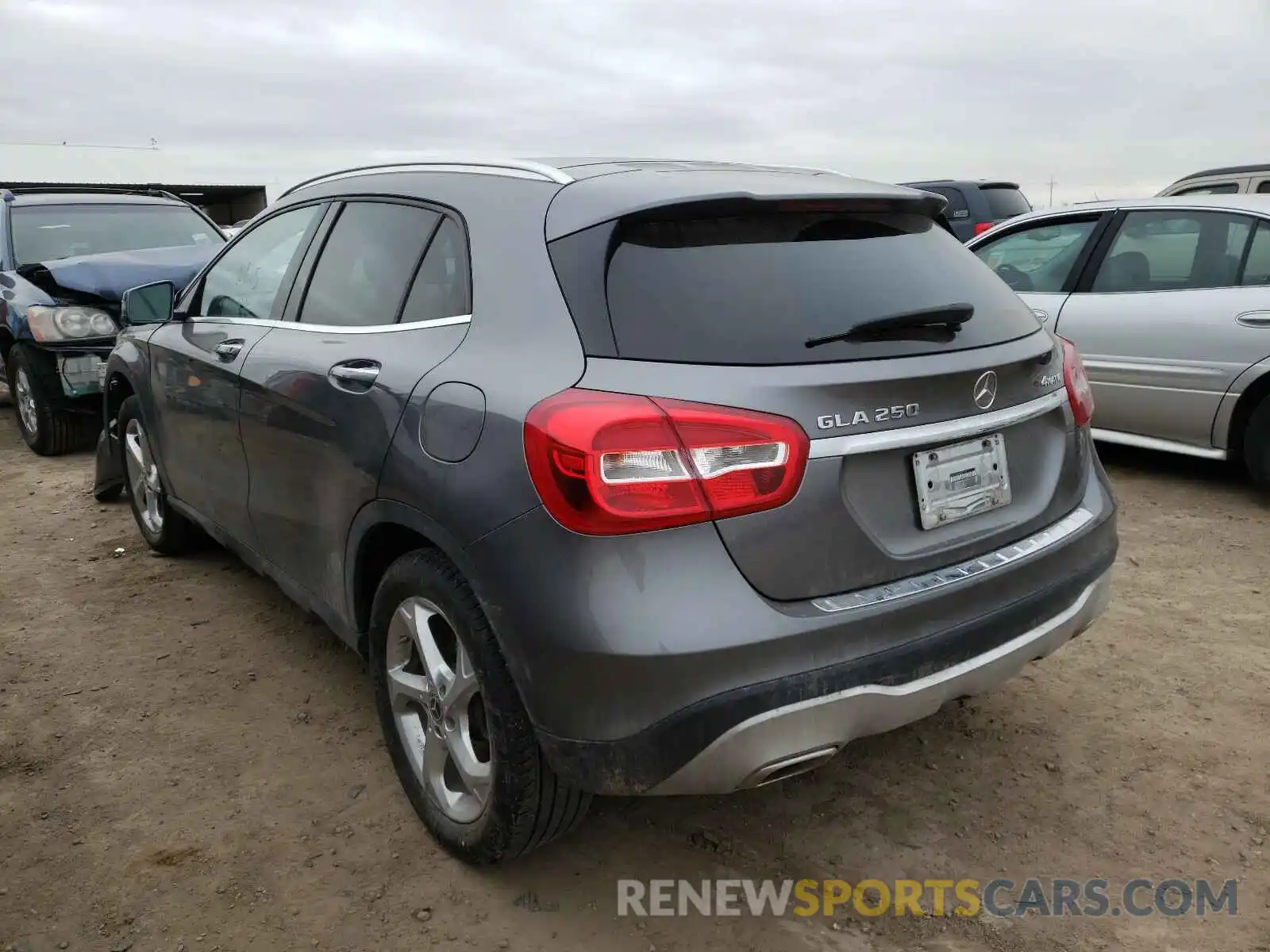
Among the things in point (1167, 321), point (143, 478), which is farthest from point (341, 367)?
point (1167, 321)

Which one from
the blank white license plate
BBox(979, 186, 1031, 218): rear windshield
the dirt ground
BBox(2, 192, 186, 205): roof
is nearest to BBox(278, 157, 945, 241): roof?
the blank white license plate

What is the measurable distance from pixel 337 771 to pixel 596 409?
1601 mm

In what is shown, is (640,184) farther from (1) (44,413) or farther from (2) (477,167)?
(1) (44,413)

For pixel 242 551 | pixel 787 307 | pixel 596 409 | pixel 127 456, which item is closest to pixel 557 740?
pixel 596 409

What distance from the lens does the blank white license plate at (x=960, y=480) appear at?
7.04 feet

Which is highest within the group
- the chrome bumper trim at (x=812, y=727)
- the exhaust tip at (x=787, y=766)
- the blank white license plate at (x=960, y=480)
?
the blank white license plate at (x=960, y=480)

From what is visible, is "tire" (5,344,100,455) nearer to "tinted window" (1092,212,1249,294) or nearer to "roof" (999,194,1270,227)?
"roof" (999,194,1270,227)

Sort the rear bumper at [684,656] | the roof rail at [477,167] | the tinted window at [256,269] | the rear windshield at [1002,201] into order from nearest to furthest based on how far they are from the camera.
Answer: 1. the rear bumper at [684,656]
2. the roof rail at [477,167]
3. the tinted window at [256,269]
4. the rear windshield at [1002,201]

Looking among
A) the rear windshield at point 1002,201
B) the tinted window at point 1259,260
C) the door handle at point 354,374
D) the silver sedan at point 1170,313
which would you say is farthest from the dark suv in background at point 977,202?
the door handle at point 354,374

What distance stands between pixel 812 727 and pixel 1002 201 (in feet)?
39.4

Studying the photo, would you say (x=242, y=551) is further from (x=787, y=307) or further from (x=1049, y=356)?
(x=1049, y=356)

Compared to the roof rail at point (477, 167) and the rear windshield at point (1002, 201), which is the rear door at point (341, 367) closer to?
the roof rail at point (477, 167)

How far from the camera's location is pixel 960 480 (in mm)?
2211

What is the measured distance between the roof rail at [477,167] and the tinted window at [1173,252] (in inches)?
163
